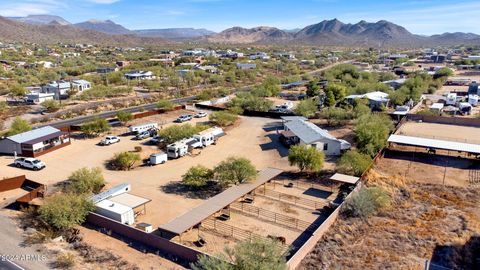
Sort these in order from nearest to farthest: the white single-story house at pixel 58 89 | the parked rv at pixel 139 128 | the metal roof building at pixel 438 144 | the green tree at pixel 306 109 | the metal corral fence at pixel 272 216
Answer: the metal corral fence at pixel 272 216 < the metal roof building at pixel 438 144 < the parked rv at pixel 139 128 < the green tree at pixel 306 109 < the white single-story house at pixel 58 89

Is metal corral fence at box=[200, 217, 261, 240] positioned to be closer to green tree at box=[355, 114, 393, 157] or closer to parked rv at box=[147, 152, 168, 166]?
parked rv at box=[147, 152, 168, 166]

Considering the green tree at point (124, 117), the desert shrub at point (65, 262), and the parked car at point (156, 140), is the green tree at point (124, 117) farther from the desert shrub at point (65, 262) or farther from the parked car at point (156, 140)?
the desert shrub at point (65, 262)

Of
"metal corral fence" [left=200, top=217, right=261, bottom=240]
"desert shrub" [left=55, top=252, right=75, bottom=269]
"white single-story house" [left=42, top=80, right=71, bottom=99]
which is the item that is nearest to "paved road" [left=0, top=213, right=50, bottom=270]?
"desert shrub" [left=55, top=252, right=75, bottom=269]

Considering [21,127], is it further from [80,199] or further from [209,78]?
[209,78]

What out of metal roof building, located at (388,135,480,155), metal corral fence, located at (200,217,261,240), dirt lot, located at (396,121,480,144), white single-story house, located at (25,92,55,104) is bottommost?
metal corral fence, located at (200,217,261,240)

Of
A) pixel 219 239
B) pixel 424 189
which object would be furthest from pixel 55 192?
pixel 424 189

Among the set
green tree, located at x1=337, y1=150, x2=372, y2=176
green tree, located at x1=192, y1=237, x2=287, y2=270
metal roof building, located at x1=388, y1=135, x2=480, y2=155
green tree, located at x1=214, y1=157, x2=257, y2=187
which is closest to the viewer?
green tree, located at x1=192, y1=237, x2=287, y2=270

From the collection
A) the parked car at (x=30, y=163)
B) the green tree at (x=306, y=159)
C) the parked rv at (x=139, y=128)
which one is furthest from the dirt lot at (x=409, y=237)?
the parked rv at (x=139, y=128)
